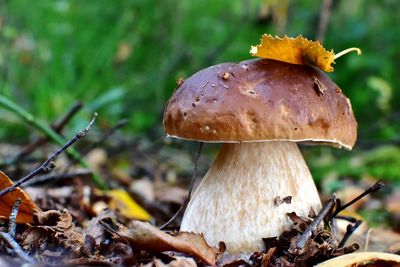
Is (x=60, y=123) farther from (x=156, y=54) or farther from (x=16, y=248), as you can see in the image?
(x=156, y=54)

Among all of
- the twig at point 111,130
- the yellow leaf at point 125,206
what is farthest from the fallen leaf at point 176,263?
the yellow leaf at point 125,206

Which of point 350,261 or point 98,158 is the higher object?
point 98,158

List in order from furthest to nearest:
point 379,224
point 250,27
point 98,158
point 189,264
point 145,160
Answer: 1. point 250,27
2. point 145,160
3. point 98,158
4. point 379,224
5. point 189,264

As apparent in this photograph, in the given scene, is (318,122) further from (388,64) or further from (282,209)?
(388,64)

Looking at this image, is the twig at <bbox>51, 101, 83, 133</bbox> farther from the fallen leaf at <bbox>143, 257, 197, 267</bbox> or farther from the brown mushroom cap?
the fallen leaf at <bbox>143, 257, 197, 267</bbox>

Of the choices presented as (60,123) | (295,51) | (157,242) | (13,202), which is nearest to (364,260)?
(157,242)

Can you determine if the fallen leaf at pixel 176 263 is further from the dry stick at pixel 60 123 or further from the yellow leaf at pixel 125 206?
the dry stick at pixel 60 123

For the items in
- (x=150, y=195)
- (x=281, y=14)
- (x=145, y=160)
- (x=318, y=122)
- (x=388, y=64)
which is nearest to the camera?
(x=318, y=122)

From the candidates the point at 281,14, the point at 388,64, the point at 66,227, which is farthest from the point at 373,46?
the point at 66,227

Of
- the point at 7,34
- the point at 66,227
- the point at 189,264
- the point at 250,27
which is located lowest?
the point at 189,264
